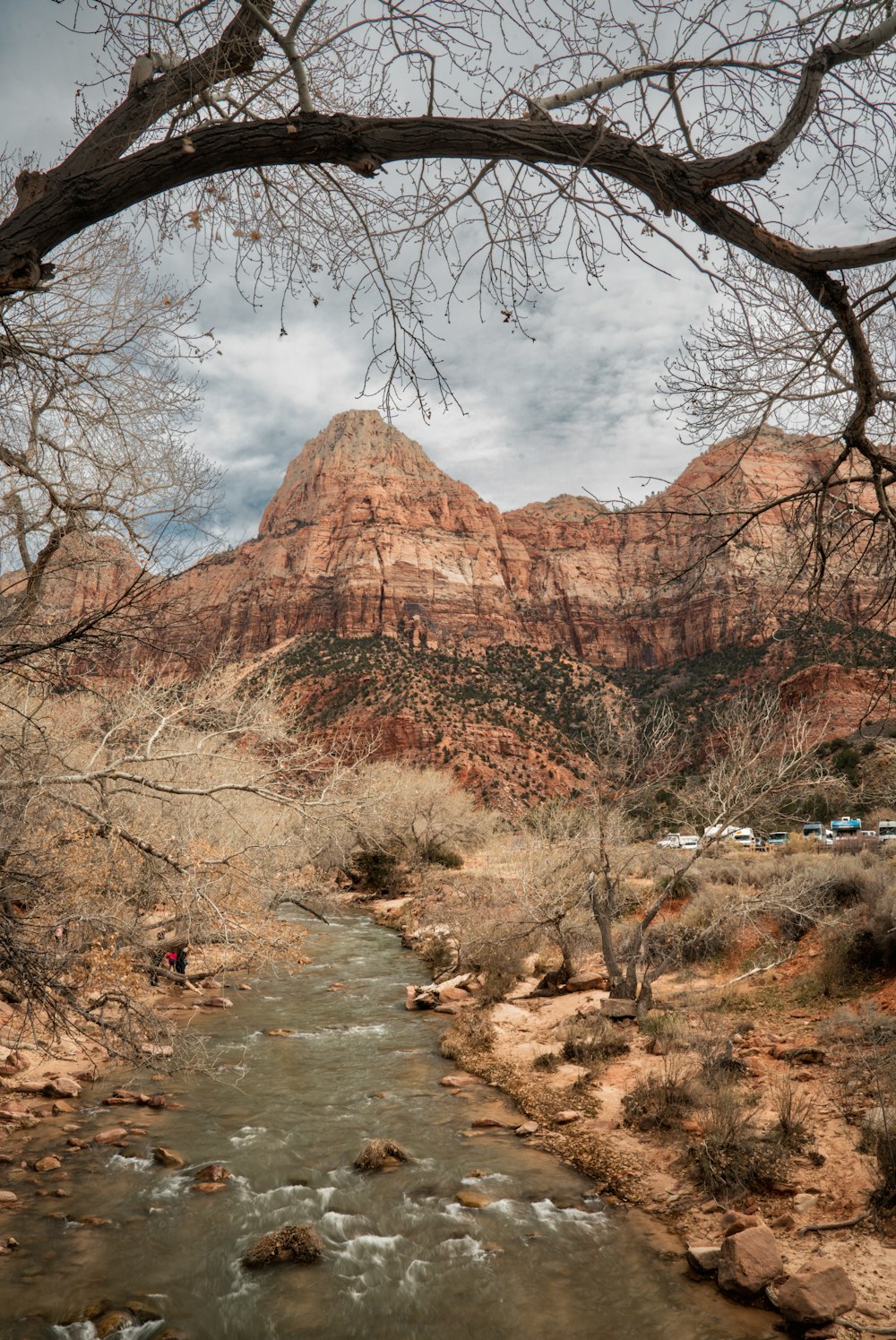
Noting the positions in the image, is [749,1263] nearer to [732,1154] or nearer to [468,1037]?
[732,1154]

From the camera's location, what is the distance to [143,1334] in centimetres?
550

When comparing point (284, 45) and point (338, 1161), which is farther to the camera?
point (338, 1161)

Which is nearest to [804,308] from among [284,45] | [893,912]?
[284,45]

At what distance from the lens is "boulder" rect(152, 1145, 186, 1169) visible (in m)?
7.95

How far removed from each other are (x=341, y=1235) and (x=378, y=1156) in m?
1.20

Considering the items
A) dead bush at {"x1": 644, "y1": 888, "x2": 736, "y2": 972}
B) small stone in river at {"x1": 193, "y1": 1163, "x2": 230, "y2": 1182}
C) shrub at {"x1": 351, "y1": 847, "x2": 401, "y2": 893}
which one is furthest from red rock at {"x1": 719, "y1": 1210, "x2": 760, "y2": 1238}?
shrub at {"x1": 351, "y1": 847, "x2": 401, "y2": 893}

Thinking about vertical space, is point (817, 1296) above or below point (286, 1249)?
above

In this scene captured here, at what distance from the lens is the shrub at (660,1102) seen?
8.61 metres

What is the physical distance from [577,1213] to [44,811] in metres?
6.78

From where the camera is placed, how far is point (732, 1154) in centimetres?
734

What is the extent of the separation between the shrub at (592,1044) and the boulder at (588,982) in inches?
103

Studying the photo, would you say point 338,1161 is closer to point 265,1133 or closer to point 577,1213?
point 265,1133

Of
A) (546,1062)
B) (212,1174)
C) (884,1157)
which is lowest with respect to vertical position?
(212,1174)

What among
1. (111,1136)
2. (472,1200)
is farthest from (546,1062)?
(111,1136)
